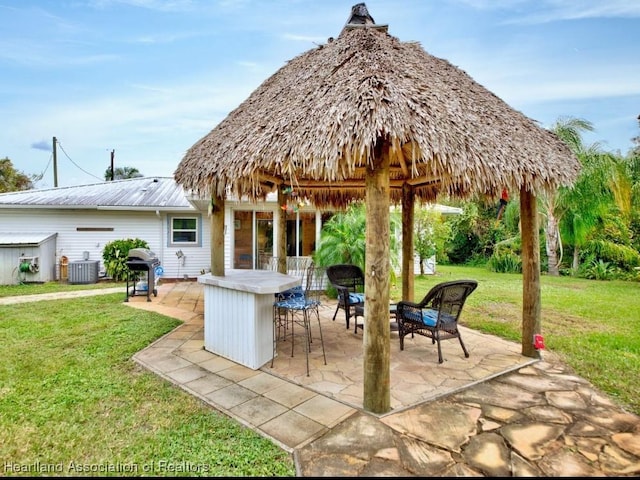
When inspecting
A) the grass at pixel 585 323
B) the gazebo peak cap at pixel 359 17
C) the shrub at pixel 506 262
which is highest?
the gazebo peak cap at pixel 359 17

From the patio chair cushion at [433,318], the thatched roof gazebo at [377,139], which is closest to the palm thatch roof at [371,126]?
Result: the thatched roof gazebo at [377,139]

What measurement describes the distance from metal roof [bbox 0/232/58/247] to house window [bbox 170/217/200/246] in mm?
3973

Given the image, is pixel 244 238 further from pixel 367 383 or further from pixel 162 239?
pixel 367 383

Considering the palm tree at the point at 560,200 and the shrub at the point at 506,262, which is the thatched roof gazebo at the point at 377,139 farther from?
the shrub at the point at 506,262

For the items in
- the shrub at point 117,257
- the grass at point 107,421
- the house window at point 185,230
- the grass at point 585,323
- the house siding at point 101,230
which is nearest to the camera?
the grass at point 107,421

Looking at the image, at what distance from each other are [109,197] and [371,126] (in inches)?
511

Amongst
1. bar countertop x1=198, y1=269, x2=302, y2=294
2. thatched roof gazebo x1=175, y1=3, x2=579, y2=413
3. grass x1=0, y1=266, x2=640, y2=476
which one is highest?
thatched roof gazebo x1=175, y1=3, x2=579, y2=413

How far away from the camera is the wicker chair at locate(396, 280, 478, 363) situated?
4.29 meters

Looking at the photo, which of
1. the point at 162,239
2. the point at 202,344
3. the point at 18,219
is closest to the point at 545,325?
the point at 202,344

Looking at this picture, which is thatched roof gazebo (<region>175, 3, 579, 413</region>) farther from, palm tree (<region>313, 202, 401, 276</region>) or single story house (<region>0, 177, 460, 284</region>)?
single story house (<region>0, 177, 460, 284</region>)

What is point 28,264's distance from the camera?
34.4ft

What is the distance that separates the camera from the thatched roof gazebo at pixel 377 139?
295cm

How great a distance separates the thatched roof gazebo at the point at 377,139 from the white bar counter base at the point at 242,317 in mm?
499

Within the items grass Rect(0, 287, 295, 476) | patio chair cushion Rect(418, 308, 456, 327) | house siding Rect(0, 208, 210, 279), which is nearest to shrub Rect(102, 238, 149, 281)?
house siding Rect(0, 208, 210, 279)
